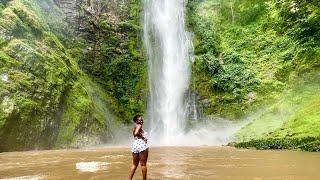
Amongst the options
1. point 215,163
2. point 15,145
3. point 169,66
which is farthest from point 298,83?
point 15,145

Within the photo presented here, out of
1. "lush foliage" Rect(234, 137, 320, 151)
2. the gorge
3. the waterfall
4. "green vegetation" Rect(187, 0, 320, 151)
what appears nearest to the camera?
"lush foliage" Rect(234, 137, 320, 151)

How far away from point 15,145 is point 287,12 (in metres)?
18.9

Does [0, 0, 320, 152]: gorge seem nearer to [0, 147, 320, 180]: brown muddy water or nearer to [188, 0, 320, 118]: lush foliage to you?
[188, 0, 320, 118]: lush foliage

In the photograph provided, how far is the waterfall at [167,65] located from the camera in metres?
25.3

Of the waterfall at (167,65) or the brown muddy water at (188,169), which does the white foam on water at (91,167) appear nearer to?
the brown muddy water at (188,169)

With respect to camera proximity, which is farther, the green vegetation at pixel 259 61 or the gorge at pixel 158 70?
the green vegetation at pixel 259 61

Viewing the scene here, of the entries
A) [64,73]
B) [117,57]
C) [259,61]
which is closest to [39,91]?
[64,73]

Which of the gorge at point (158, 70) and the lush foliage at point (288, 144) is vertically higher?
the gorge at point (158, 70)

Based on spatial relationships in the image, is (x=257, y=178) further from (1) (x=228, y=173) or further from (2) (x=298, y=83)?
(2) (x=298, y=83)

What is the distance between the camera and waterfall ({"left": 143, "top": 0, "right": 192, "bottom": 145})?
995 inches

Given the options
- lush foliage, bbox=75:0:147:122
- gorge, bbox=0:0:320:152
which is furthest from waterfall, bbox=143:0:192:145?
lush foliage, bbox=75:0:147:122

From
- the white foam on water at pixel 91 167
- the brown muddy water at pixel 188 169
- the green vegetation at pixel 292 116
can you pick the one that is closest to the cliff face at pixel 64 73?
the brown muddy water at pixel 188 169

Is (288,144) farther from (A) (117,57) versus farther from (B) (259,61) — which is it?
(A) (117,57)

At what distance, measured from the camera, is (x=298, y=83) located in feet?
76.2
